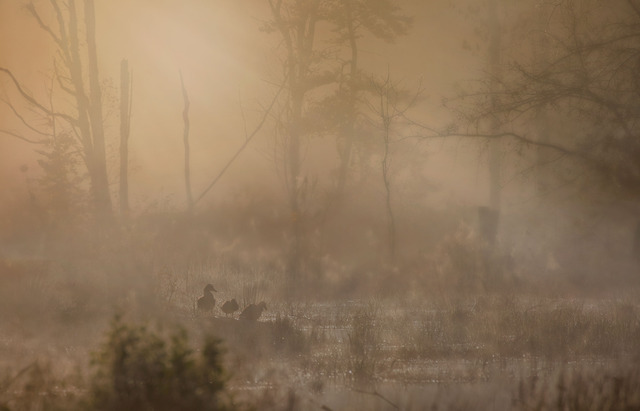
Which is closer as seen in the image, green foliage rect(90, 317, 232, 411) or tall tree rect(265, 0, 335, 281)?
green foliage rect(90, 317, 232, 411)

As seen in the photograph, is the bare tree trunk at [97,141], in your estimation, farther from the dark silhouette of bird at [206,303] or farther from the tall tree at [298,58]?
the dark silhouette of bird at [206,303]

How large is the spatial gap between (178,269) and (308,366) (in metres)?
8.29

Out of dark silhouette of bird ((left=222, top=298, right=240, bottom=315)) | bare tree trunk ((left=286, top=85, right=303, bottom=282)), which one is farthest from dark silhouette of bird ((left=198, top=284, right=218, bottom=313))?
bare tree trunk ((left=286, top=85, right=303, bottom=282))

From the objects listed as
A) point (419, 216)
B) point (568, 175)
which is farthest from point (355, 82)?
point (568, 175)

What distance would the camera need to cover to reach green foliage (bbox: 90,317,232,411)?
653 centimetres

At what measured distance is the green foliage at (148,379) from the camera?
6527mm

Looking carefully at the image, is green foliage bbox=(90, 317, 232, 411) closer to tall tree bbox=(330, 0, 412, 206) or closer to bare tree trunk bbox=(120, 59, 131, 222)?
bare tree trunk bbox=(120, 59, 131, 222)

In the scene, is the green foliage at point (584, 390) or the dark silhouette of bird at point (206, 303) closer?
the green foliage at point (584, 390)

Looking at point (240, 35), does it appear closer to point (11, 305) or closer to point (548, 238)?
point (548, 238)

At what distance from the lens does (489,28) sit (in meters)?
22.5

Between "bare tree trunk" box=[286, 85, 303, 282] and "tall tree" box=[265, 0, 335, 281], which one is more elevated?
"tall tree" box=[265, 0, 335, 281]

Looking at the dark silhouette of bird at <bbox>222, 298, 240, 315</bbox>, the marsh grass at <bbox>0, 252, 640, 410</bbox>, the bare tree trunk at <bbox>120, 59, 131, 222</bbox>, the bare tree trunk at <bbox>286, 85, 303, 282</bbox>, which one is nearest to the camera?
the marsh grass at <bbox>0, 252, 640, 410</bbox>

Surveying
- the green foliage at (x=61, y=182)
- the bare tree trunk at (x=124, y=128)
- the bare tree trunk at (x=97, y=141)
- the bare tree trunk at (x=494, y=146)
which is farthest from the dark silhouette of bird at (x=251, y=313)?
the green foliage at (x=61, y=182)

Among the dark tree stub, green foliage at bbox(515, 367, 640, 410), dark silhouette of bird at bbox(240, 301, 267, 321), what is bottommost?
green foliage at bbox(515, 367, 640, 410)
